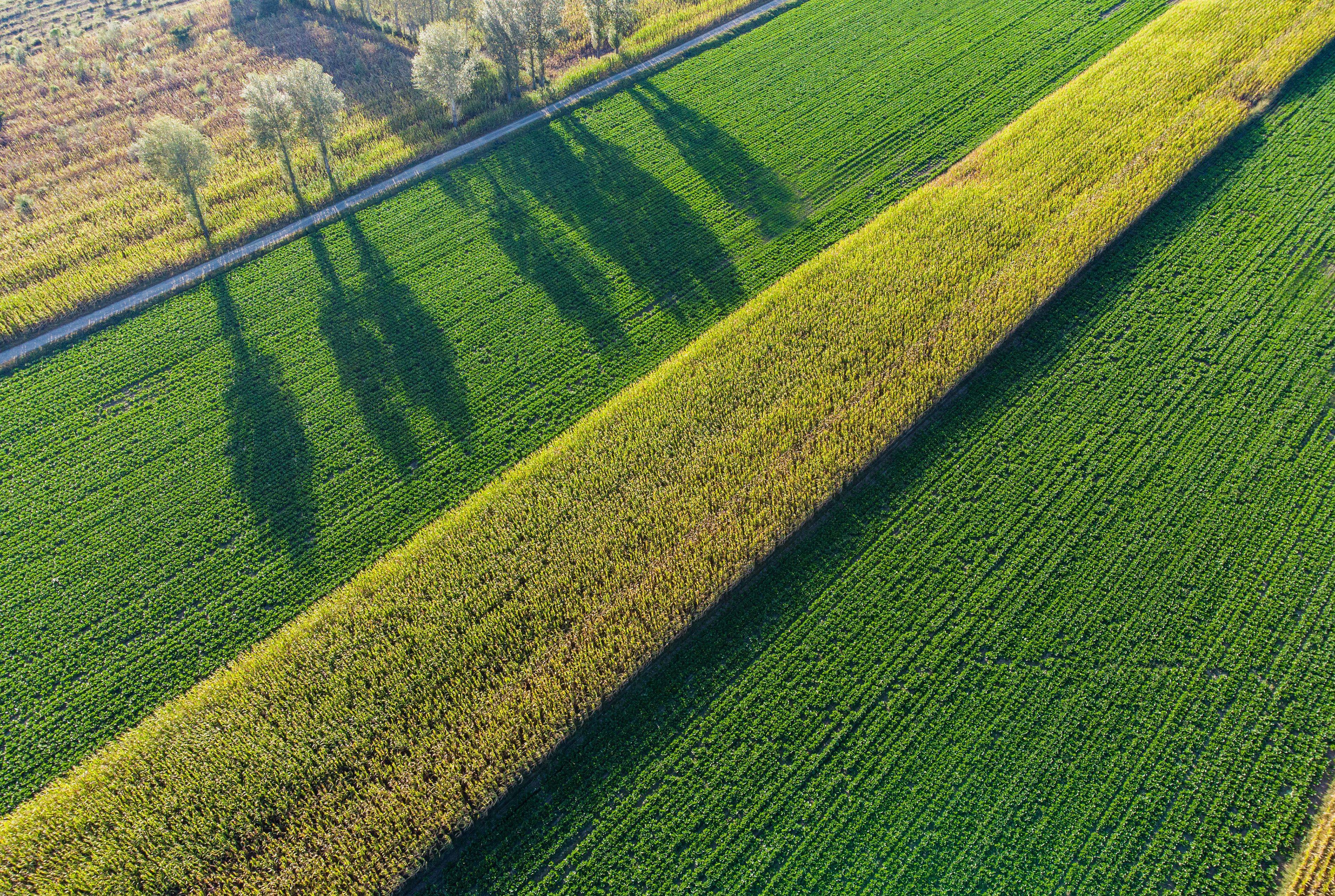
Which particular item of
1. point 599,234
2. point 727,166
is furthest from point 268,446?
point 727,166

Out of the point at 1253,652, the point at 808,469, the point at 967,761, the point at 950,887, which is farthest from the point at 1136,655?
the point at 808,469

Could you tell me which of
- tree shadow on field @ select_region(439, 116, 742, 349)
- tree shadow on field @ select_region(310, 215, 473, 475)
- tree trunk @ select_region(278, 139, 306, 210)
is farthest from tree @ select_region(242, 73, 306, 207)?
tree shadow on field @ select_region(439, 116, 742, 349)

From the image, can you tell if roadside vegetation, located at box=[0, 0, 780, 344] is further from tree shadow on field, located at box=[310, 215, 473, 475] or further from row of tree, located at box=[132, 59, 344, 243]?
tree shadow on field, located at box=[310, 215, 473, 475]

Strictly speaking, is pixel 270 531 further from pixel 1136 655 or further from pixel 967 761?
pixel 1136 655

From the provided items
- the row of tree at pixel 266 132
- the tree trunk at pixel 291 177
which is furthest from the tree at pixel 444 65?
the tree trunk at pixel 291 177

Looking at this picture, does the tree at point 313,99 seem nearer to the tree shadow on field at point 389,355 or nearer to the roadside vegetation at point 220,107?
the roadside vegetation at point 220,107

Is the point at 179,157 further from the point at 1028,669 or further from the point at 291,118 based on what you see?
the point at 1028,669

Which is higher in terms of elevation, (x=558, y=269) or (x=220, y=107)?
(x=220, y=107)
